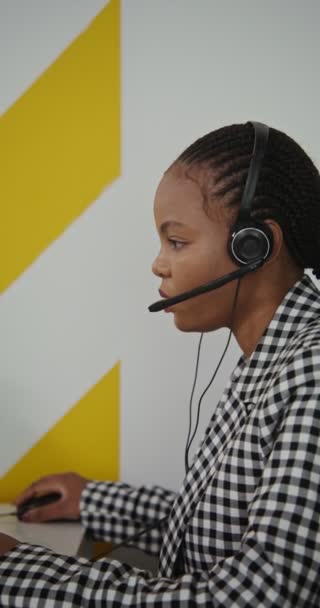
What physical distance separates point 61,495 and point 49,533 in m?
0.10

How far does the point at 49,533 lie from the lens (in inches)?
39.6

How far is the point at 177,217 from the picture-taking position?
777 mm

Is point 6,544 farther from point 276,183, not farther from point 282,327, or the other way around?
point 276,183

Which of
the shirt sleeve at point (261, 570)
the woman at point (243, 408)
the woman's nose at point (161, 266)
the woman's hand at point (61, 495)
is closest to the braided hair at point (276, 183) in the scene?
the woman at point (243, 408)

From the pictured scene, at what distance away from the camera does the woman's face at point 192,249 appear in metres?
0.77

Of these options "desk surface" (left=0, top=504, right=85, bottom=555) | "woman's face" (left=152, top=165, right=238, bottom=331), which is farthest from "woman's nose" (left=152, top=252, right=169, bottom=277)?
"desk surface" (left=0, top=504, right=85, bottom=555)

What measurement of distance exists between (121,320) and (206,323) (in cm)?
42

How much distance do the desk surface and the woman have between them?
0.69 feet

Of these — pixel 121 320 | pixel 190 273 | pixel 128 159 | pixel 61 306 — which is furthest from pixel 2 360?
pixel 190 273

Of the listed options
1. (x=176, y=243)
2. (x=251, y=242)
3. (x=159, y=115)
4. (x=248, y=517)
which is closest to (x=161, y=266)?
(x=176, y=243)

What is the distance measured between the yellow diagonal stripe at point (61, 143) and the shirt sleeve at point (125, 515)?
1.73 ft

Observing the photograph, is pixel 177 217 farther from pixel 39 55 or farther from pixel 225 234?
pixel 39 55

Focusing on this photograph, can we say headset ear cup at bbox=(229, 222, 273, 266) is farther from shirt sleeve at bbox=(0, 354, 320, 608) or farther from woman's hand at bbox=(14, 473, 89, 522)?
woman's hand at bbox=(14, 473, 89, 522)

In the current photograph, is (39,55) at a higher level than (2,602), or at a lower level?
higher
